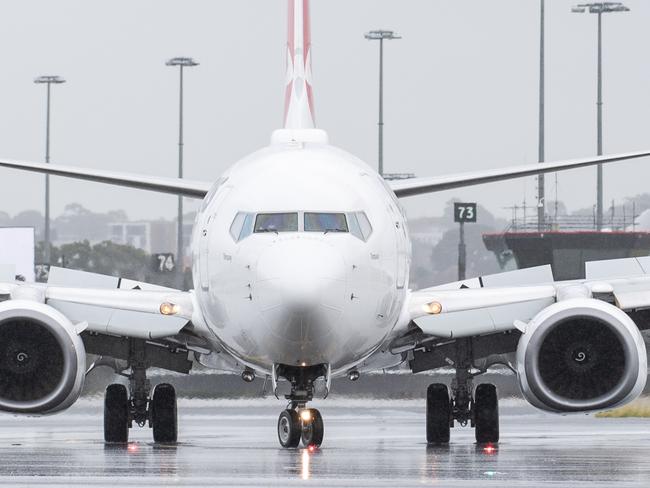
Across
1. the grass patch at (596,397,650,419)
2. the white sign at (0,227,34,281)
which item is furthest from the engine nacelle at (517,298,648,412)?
the white sign at (0,227,34,281)

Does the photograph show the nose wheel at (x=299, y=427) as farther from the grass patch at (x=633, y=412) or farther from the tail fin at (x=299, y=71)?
the grass patch at (x=633, y=412)

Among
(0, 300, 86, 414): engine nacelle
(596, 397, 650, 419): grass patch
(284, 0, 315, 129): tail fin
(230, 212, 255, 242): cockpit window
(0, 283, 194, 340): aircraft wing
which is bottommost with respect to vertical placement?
(596, 397, 650, 419): grass patch

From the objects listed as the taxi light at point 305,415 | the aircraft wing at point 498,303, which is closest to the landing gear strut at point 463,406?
the aircraft wing at point 498,303

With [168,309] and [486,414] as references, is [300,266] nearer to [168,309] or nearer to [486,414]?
[168,309]

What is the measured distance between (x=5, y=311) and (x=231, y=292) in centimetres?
301

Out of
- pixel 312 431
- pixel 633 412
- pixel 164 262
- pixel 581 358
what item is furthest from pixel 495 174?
pixel 164 262

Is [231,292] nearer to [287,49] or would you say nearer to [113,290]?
[113,290]

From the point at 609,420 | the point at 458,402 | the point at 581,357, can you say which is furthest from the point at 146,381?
the point at 609,420

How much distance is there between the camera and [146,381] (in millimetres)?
26500

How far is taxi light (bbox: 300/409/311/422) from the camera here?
23719 mm

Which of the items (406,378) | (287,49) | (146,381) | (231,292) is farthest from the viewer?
(406,378)

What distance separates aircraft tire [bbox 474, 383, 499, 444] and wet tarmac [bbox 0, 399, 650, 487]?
0.28m

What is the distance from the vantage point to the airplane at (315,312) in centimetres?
2134

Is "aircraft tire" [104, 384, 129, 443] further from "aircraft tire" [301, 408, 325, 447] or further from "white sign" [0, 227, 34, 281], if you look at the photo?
"white sign" [0, 227, 34, 281]
